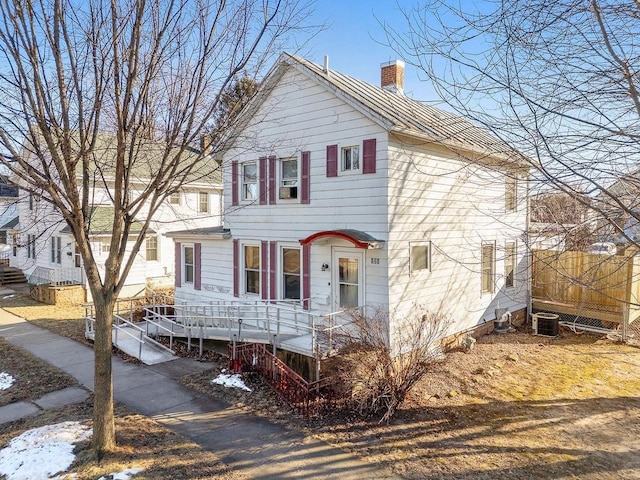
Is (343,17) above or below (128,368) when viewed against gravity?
above

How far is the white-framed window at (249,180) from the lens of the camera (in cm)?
1349

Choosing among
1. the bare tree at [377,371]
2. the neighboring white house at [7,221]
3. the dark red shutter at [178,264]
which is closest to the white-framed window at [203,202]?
the dark red shutter at [178,264]

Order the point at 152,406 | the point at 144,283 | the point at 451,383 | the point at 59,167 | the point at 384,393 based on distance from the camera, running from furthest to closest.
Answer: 1. the point at 144,283
2. the point at 451,383
3. the point at 152,406
4. the point at 384,393
5. the point at 59,167

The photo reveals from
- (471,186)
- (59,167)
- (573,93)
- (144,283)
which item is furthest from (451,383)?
(144,283)

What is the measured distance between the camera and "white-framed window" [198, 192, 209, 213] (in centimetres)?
2551

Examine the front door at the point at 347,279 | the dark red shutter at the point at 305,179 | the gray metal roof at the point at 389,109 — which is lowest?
the front door at the point at 347,279

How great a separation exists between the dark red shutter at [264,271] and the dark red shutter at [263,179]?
1.29 metres

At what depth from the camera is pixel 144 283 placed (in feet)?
71.6

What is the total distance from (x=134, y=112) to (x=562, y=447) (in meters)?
8.26

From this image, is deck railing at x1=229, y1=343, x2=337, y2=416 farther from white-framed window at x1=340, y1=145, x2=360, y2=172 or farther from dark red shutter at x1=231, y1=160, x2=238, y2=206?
dark red shutter at x1=231, y1=160, x2=238, y2=206

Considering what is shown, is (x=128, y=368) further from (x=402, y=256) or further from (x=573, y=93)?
(x=573, y=93)

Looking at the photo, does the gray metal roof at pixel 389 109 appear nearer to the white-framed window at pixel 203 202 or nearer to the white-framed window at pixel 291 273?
the white-framed window at pixel 291 273

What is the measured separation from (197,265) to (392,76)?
9.55m

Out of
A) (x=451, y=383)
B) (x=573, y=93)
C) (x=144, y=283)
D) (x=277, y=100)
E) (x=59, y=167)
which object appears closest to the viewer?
(x=573, y=93)
